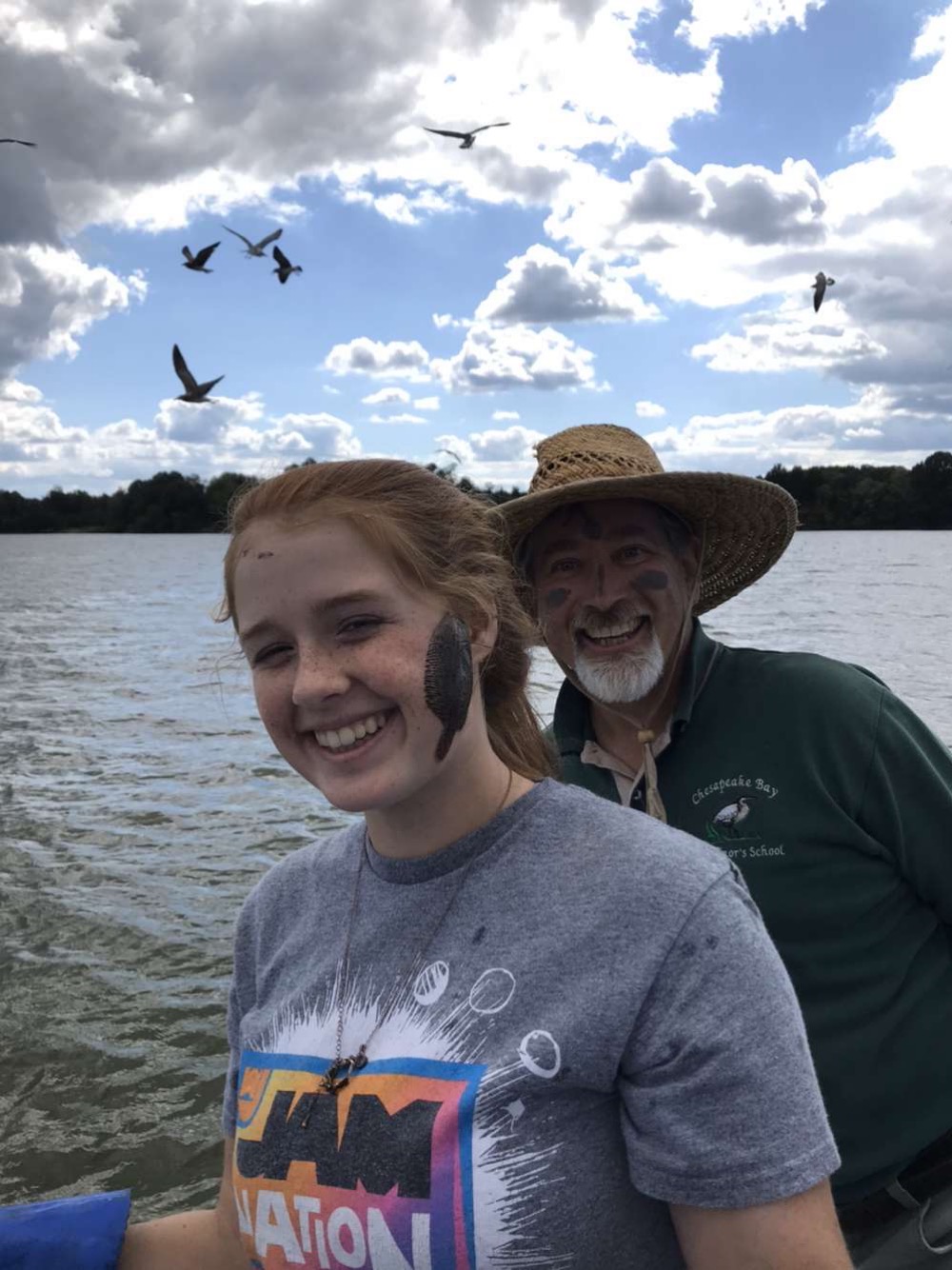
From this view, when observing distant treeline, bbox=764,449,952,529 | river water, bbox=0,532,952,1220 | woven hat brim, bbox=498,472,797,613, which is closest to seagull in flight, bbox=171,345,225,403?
river water, bbox=0,532,952,1220

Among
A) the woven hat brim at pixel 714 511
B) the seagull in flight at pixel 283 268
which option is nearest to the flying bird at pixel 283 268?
the seagull in flight at pixel 283 268

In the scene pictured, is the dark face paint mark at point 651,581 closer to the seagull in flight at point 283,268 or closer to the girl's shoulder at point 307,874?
A: the girl's shoulder at point 307,874

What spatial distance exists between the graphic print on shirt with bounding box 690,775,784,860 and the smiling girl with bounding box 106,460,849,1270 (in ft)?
3.83

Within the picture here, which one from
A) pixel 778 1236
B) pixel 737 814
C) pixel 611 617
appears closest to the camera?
pixel 778 1236

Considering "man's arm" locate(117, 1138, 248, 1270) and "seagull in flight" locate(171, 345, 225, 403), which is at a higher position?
"seagull in flight" locate(171, 345, 225, 403)

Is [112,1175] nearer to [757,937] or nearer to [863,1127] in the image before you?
[863,1127]

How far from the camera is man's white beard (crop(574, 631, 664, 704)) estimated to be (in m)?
3.38

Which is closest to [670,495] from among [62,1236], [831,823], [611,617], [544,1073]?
[611,617]

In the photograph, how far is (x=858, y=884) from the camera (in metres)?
3.01

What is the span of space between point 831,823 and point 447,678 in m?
1.50

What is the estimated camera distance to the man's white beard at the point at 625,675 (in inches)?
133

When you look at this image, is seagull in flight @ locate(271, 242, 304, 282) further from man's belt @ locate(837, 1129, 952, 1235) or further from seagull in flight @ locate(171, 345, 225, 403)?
man's belt @ locate(837, 1129, 952, 1235)

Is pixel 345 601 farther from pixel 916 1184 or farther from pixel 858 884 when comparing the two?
pixel 916 1184

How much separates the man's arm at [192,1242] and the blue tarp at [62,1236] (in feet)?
0.16
